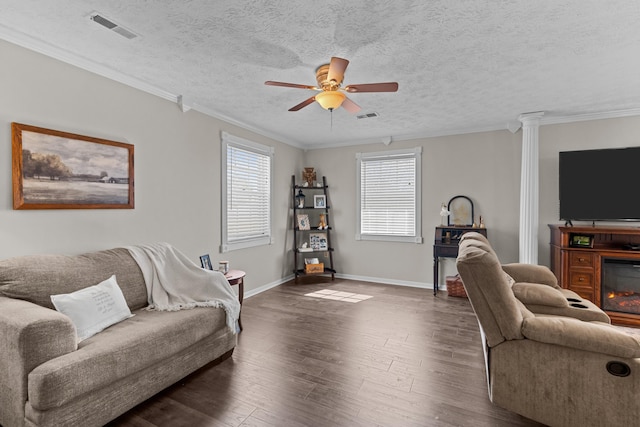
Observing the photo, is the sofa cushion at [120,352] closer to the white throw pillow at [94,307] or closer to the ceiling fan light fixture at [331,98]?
the white throw pillow at [94,307]

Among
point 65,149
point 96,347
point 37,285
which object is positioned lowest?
point 96,347

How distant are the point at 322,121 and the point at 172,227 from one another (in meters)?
2.41

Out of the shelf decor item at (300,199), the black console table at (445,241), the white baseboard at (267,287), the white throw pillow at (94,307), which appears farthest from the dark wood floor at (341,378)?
the shelf decor item at (300,199)

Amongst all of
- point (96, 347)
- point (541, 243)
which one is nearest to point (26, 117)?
point (96, 347)

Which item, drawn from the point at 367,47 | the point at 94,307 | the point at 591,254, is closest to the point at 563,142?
the point at 591,254

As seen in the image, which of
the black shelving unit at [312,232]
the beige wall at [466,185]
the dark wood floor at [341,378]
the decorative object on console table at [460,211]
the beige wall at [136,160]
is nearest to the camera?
the dark wood floor at [341,378]

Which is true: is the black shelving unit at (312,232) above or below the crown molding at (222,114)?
below

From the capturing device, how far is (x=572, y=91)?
333 cm

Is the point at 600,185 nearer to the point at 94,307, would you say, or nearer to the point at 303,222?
the point at 303,222

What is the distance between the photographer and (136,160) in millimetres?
3154

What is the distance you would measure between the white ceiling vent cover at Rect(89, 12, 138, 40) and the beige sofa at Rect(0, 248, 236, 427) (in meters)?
1.69

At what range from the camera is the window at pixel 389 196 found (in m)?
5.28

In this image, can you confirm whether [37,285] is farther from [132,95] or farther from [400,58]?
[400,58]

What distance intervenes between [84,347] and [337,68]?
2410 millimetres
